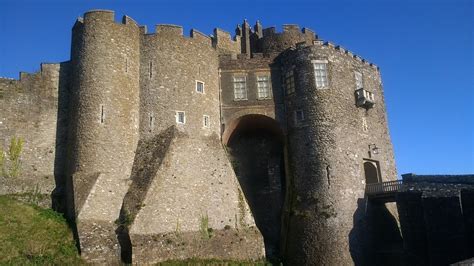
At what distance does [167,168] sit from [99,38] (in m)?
9.02

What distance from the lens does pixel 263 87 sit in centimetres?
3362

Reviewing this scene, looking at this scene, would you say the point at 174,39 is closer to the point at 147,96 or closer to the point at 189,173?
the point at 147,96

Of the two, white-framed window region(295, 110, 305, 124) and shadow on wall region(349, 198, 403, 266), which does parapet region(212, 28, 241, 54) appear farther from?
shadow on wall region(349, 198, 403, 266)

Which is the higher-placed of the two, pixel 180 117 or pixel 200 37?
pixel 200 37

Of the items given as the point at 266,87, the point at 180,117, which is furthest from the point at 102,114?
the point at 266,87

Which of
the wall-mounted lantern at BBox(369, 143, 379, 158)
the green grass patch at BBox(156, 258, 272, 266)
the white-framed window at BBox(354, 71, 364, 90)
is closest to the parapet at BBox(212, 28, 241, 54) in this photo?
the white-framed window at BBox(354, 71, 364, 90)

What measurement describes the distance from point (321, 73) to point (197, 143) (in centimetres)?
970

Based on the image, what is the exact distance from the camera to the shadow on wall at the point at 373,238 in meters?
28.7

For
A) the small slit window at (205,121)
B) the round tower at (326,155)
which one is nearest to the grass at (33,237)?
the small slit window at (205,121)

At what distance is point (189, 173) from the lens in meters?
28.0

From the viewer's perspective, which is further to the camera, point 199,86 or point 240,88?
point 240,88

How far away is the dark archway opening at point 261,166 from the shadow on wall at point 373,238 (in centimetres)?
529

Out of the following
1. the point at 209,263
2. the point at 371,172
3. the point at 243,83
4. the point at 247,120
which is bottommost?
the point at 209,263

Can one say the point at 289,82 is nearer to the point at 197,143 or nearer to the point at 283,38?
the point at 283,38
